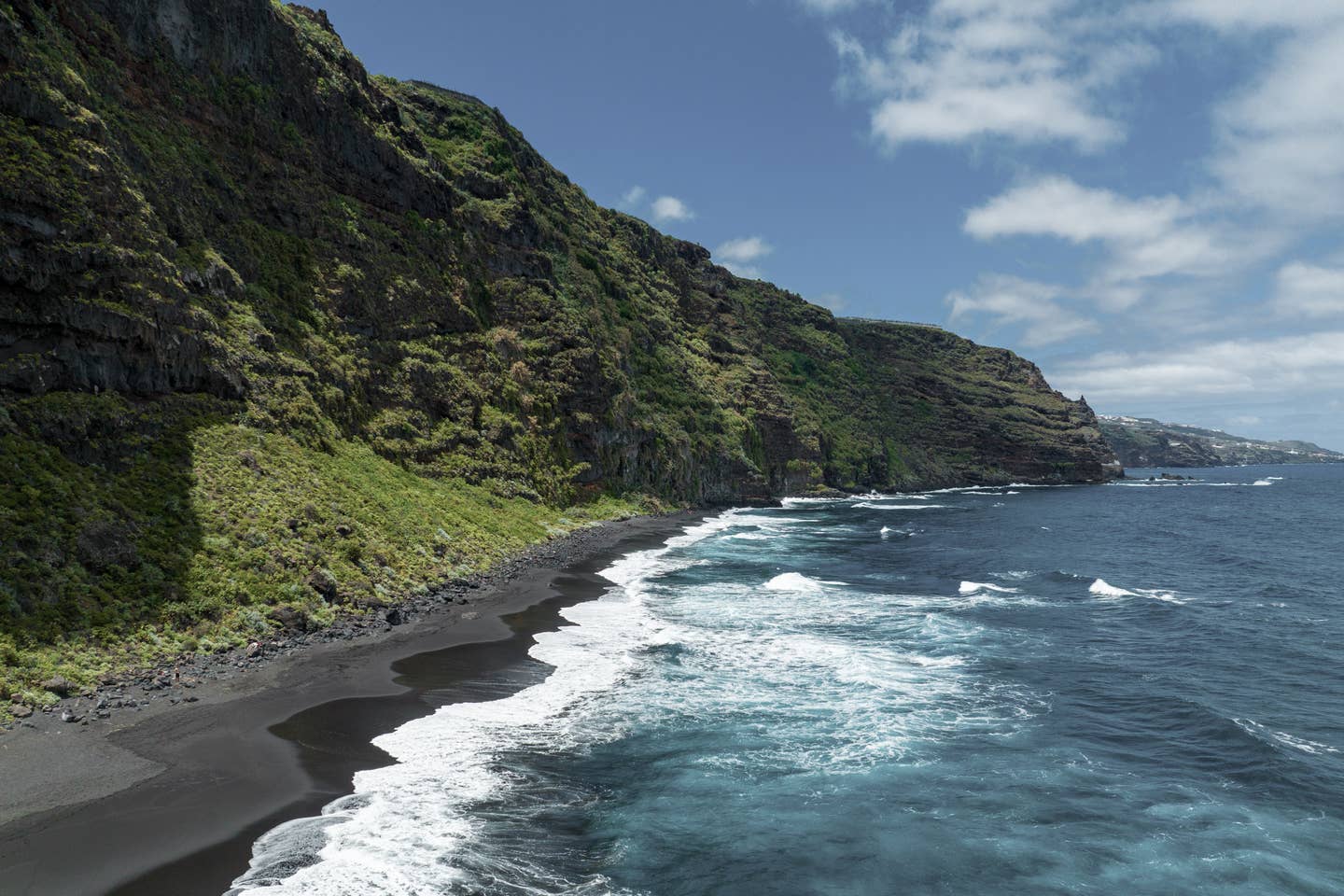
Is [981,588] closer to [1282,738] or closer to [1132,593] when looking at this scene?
[1132,593]

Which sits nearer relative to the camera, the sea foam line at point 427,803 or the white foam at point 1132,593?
the sea foam line at point 427,803

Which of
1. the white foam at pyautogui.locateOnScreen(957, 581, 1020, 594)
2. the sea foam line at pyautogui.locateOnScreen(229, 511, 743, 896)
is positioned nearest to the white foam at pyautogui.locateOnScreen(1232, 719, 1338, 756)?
the sea foam line at pyautogui.locateOnScreen(229, 511, 743, 896)

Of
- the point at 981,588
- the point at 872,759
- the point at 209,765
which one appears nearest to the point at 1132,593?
the point at 981,588

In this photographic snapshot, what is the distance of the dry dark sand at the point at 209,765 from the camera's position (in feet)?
41.2

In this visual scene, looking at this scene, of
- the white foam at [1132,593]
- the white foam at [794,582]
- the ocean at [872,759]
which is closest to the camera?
the ocean at [872,759]

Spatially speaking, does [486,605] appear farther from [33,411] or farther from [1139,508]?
[1139,508]

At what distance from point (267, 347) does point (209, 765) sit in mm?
30704

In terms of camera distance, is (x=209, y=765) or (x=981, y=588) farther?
(x=981, y=588)

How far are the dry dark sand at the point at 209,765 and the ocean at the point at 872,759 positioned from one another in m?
0.88

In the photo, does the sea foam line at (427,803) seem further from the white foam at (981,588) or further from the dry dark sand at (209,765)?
the white foam at (981,588)

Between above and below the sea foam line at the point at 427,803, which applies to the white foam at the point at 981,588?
below

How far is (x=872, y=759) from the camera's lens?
19453mm

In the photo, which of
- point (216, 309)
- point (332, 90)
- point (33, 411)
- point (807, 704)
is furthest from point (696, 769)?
point (332, 90)

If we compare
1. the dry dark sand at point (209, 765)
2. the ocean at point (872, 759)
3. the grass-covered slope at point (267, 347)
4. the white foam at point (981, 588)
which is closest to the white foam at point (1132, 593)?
the ocean at point (872, 759)
